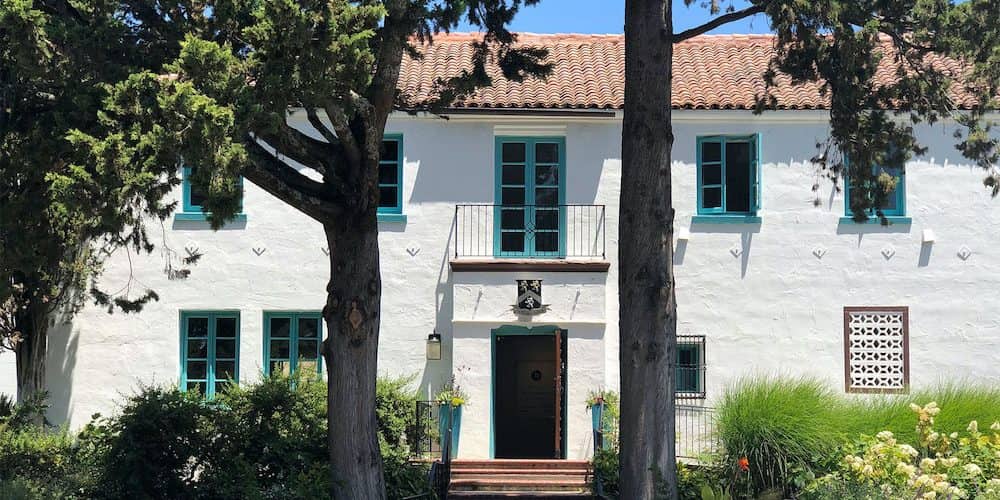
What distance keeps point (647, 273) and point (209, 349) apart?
26.8ft

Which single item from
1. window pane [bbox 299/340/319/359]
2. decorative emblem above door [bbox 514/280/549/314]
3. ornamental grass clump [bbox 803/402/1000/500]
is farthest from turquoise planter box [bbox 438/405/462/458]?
ornamental grass clump [bbox 803/402/1000/500]

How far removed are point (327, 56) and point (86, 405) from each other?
9386mm

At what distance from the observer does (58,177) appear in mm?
7656

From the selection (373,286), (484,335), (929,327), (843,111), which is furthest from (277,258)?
(929,327)

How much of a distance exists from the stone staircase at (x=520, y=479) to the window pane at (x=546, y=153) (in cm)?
450

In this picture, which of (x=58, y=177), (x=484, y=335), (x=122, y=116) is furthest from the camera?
(x=484, y=335)

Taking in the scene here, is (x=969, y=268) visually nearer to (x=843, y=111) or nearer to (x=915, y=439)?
(x=915, y=439)

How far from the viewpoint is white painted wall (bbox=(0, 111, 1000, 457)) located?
15344 millimetres

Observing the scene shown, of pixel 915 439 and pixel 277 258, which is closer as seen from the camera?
pixel 915 439

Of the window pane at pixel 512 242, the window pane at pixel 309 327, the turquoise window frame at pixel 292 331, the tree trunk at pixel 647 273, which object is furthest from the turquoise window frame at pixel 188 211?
the tree trunk at pixel 647 273

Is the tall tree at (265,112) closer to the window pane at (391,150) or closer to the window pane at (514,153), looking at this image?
the window pane at (514,153)

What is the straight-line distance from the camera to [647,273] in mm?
9844

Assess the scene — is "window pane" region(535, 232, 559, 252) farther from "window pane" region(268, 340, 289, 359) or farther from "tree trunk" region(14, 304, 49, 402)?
"tree trunk" region(14, 304, 49, 402)

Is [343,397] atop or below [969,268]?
below
